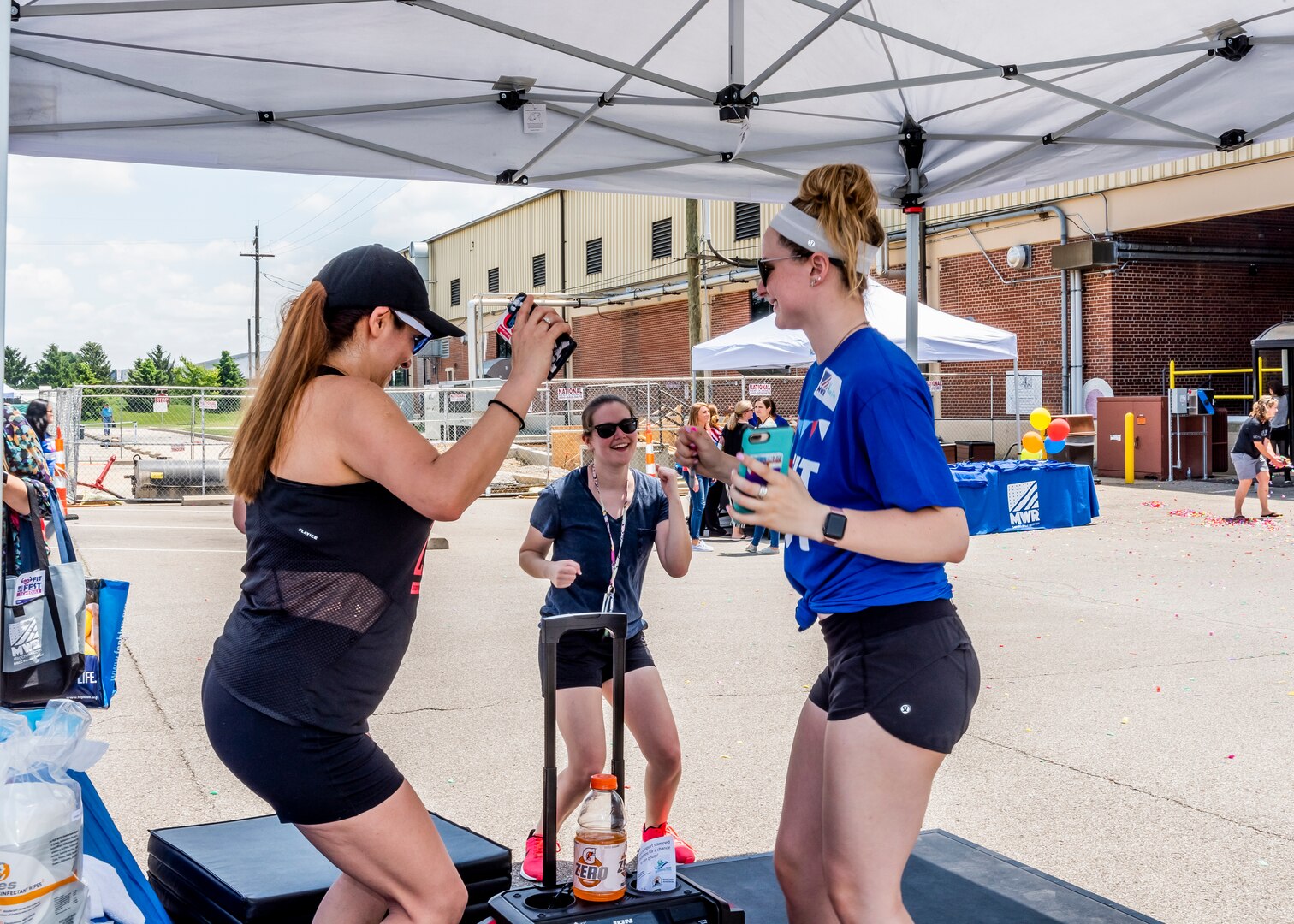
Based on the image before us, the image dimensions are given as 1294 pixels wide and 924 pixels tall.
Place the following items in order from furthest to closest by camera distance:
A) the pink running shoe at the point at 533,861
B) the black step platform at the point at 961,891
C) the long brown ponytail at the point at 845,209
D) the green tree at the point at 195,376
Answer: the green tree at the point at 195,376 < the pink running shoe at the point at 533,861 < the black step platform at the point at 961,891 < the long brown ponytail at the point at 845,209

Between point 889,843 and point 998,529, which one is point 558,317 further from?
point 998,529

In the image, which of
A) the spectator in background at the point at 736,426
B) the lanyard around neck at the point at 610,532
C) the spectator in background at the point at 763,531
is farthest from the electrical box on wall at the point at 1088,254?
the lanyard around neck at the point at 610,532

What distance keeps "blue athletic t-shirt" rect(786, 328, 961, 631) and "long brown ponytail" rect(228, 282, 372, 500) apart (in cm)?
99

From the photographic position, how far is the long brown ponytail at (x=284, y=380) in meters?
2.35

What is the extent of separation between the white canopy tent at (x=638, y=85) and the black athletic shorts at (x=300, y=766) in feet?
9.40

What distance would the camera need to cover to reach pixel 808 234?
2578mm

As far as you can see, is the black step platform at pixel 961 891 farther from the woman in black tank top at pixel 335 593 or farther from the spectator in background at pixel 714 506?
the spectator in background at pixel 714 506

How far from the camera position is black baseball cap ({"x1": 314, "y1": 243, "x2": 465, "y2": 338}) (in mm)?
2426

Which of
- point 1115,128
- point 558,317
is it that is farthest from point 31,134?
point 1115,128

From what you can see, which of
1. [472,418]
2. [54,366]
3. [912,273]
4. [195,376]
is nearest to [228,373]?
[195,376]

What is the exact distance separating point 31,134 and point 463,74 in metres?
1.80

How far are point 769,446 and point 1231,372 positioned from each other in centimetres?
2317

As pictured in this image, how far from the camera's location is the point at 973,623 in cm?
920

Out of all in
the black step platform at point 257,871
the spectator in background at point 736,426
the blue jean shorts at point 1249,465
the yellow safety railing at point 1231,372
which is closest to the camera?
the black step platform at point 257,871
